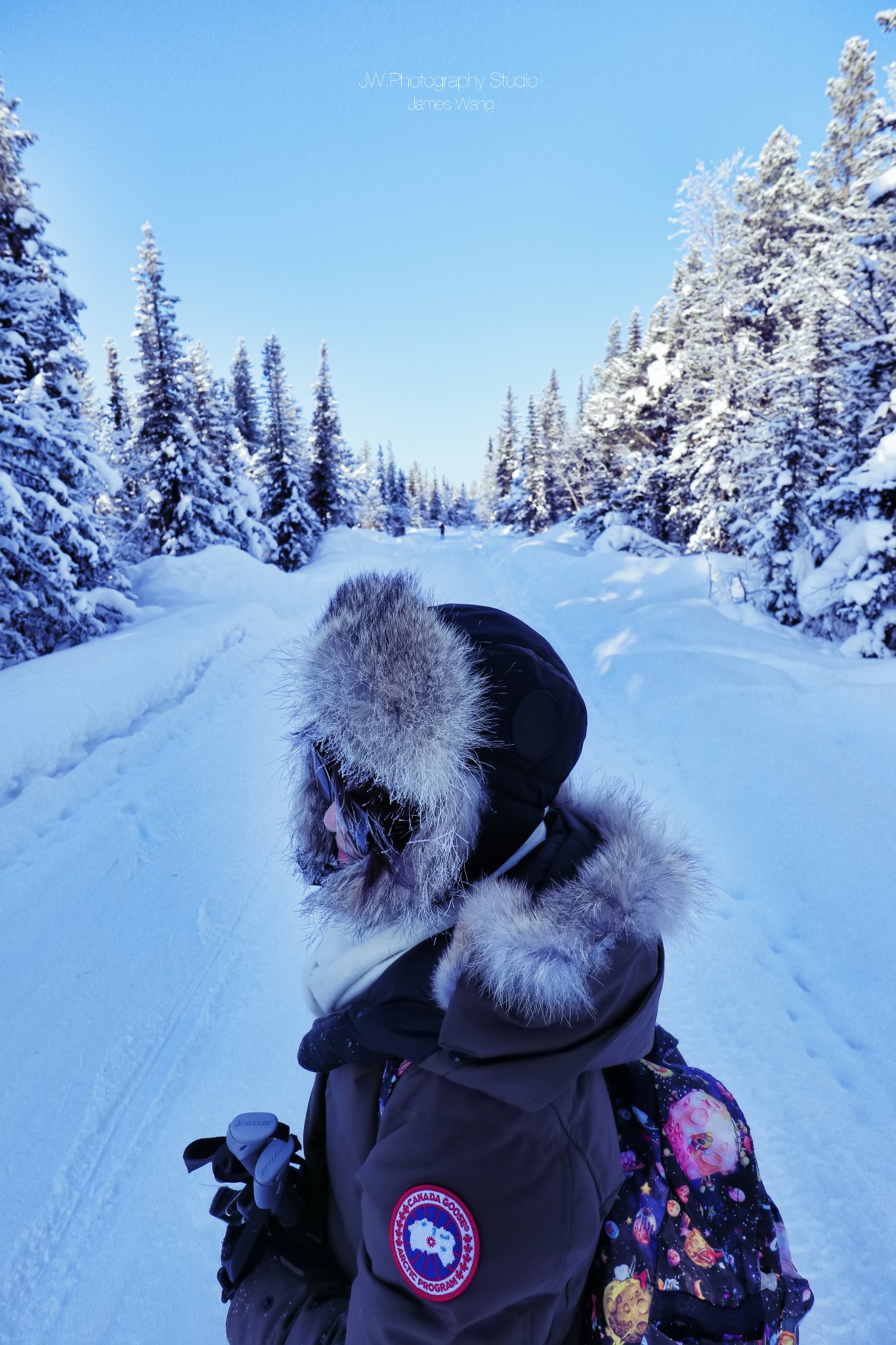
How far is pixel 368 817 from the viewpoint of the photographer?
4.33ft

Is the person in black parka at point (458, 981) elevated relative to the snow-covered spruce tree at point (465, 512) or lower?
lower

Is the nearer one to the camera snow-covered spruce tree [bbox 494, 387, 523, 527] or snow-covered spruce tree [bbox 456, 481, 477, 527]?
snow-covered spruce tree [bbox 494, 387, 523, 527]

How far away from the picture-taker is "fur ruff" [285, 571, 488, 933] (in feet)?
3.89

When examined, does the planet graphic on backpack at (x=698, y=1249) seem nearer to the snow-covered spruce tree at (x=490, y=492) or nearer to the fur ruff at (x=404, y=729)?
the fur ruff at (x=404, y=729)

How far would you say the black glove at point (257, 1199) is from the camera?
4.28 ft

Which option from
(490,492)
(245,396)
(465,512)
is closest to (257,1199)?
(245,396)

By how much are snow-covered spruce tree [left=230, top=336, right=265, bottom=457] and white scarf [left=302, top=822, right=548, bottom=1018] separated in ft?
114

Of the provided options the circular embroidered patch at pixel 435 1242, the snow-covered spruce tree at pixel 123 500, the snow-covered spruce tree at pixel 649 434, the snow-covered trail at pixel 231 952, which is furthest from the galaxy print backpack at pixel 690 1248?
the snow-covered spruce tree at pixel 649 434

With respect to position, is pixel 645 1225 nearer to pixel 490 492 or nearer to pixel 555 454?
pixel 555 454

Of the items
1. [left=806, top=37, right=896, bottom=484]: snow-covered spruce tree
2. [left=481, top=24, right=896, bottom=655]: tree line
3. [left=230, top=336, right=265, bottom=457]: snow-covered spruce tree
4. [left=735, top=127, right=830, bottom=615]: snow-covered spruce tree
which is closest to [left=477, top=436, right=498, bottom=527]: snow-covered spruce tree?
[left=230, top=336, right=265, bottom=457]: snow-covered spruce tree

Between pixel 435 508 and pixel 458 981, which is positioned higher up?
pixel 435 508

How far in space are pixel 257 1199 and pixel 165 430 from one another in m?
19.3

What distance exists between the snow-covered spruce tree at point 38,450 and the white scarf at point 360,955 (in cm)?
963

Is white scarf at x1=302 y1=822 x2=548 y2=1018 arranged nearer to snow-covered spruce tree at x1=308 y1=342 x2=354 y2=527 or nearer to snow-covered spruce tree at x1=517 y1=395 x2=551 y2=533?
snow-covered spruce tree at x1=308 y1=342 x2=354 y2=527
